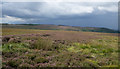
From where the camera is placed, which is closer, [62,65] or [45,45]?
[62,65]

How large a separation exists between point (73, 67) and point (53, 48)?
16.0 ft

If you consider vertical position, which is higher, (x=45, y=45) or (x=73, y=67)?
(x=45, y=45)

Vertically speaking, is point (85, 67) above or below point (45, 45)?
below

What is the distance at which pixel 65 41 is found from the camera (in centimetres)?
1488

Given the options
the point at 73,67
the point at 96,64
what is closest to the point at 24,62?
the point at 73,67

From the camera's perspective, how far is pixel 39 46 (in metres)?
11.4

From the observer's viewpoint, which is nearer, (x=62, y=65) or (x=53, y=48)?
(x=62, y=65)

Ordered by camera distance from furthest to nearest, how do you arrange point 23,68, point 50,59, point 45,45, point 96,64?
point 45,45 → point 50,59 → point 96,64 → point 23,68

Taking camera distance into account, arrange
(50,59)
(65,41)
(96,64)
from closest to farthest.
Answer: (96,64) < (50,59) < (65,41)

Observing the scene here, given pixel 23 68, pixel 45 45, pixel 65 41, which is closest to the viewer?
pixel 23 68

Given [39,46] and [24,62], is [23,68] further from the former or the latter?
[39,46]

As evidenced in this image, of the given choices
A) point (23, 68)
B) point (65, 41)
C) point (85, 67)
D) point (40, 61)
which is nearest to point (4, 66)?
point (23, 68)

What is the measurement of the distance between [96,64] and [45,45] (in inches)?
202

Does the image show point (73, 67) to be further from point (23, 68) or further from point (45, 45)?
point (45, 45)
